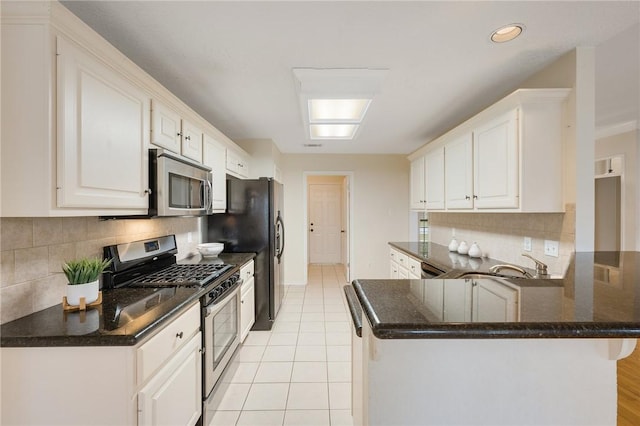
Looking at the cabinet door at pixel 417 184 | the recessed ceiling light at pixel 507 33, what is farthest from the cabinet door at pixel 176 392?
the cabinet door at pixel 417 184

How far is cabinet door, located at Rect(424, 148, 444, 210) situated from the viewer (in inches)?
130

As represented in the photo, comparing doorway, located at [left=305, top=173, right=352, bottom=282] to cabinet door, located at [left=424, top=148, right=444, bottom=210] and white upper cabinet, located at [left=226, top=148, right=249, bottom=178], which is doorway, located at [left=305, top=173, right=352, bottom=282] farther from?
cabinet door, located at [left=424, top=148, right=444, bottom=210]

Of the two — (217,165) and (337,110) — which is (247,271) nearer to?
(217,165)

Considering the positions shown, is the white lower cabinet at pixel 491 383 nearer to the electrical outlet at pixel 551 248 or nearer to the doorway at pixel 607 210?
the electrical outlet at pixel 551 248

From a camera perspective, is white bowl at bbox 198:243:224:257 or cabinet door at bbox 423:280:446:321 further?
white bowl at bbox 198:243:224:257

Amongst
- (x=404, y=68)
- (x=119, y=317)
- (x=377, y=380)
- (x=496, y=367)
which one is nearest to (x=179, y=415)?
(x=119, y=317)

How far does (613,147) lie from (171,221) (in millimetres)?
5858

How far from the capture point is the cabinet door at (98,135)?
116 centimetres

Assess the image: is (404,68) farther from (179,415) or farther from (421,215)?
(421,215)

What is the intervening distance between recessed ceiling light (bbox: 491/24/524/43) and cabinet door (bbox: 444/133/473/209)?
1010 mm

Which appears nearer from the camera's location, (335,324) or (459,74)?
(459,74)

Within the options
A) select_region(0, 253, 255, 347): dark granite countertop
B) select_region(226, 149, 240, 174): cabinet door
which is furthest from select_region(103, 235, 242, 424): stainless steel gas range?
select_region(226, 149, 240, 174): cabinet door

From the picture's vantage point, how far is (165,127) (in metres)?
1.87

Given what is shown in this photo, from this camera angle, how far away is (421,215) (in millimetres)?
5109
